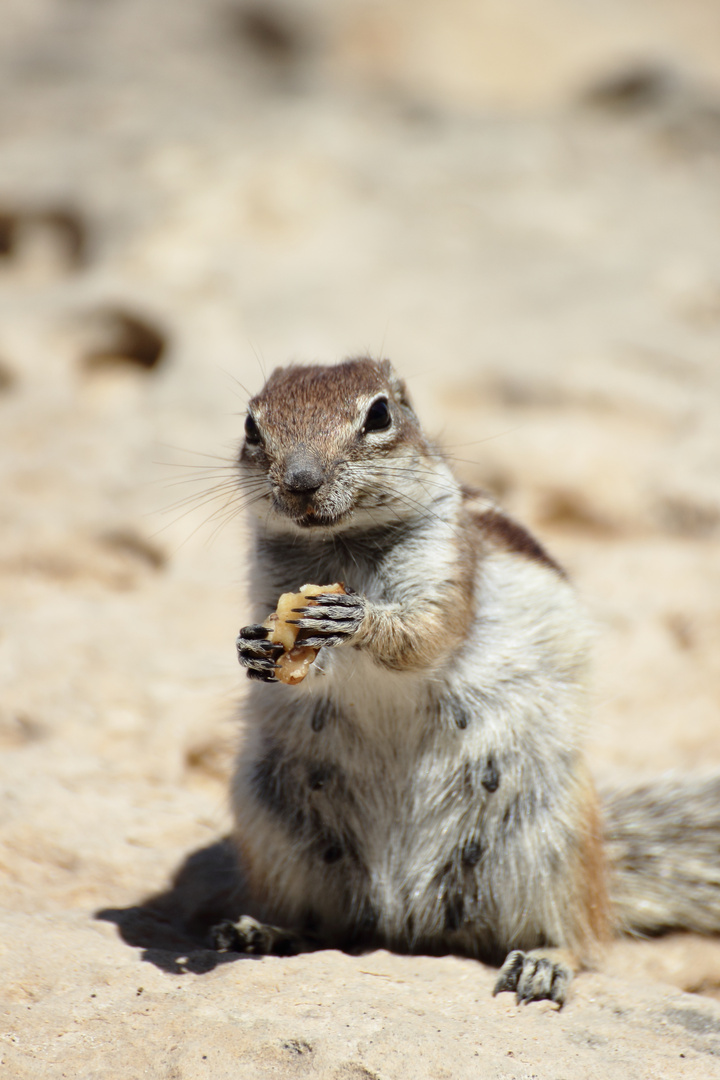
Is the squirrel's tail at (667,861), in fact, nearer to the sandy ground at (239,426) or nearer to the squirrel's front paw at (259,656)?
the sandy ground at (239,426)

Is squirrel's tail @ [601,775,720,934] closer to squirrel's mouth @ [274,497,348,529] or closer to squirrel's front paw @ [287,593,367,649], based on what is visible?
squirrel's front paw @ [287,593,367,649]

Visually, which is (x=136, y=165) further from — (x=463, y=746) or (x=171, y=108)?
(x=463, y=746)

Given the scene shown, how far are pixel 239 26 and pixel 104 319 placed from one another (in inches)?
238

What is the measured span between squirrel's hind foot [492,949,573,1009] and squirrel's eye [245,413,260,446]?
1.54m

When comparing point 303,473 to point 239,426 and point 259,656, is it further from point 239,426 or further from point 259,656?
point 239,426

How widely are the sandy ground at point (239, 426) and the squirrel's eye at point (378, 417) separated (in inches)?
16.1

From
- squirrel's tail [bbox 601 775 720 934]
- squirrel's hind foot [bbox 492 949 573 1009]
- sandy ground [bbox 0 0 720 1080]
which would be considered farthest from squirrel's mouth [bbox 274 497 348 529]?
squirrel's tail [bbox 601 775 720 934]

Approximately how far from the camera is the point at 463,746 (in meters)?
2.73

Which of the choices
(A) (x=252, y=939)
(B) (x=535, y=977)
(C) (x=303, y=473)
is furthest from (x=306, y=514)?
(B) (x=535, y=977)

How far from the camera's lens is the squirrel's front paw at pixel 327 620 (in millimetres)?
2416

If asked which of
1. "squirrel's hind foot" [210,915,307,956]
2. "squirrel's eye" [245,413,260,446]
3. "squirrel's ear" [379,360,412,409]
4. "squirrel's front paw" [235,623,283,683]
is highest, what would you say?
"squirrel's ear" [379,360,412,409]

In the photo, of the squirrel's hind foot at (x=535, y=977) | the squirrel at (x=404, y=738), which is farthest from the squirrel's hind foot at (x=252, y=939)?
the squirrel's hind foot at (x=535, y=977)

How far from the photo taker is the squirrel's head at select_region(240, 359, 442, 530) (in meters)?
2.58

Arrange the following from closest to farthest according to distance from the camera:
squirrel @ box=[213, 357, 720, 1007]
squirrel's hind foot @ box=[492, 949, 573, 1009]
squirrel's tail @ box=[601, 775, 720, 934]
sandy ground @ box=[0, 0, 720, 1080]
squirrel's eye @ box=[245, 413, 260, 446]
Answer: sandy ground @ box=[0, 0, 720, 1080] → squirrel's hind foot @ box=[492, 949, 573, 1009] → squirrel @ box=[213, 357, 720, 1007] → squirrel's eye @ box=[245, 413, 260, 446] → squirrel's tail @ box=[601, 775, 720, 934]
